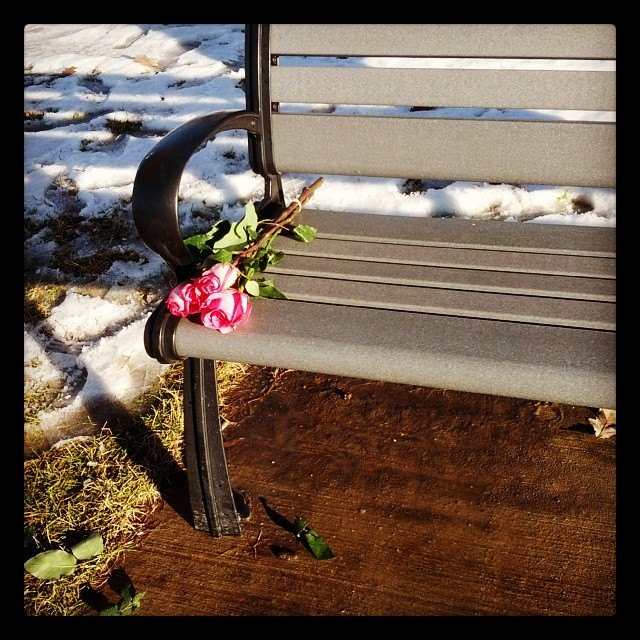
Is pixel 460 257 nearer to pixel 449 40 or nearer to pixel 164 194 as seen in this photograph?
pixel 449 40

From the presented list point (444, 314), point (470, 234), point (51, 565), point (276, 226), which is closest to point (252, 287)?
point (276, 226)

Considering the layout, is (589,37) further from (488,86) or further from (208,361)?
(208,361)

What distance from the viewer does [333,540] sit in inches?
63.6

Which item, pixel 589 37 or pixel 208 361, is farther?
pixel 589 37

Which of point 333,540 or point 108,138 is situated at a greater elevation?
point 108,138

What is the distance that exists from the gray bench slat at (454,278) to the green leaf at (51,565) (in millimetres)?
805

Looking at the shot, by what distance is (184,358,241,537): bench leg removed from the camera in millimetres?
1463

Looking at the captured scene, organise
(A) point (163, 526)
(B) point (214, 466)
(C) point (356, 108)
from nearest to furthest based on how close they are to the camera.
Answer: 1. (B) point (214, 466)
2. (A) point (163, 526)
3. (C) point (356, 108)

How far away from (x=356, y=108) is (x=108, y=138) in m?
1.20

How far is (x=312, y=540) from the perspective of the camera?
1.59 meters

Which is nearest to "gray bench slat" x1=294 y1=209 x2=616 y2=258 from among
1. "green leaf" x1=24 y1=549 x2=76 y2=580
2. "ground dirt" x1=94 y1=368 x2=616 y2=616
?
"ground dirt" x1=94 y1=368 x2=616 y2=616

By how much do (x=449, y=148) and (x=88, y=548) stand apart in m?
1.29
